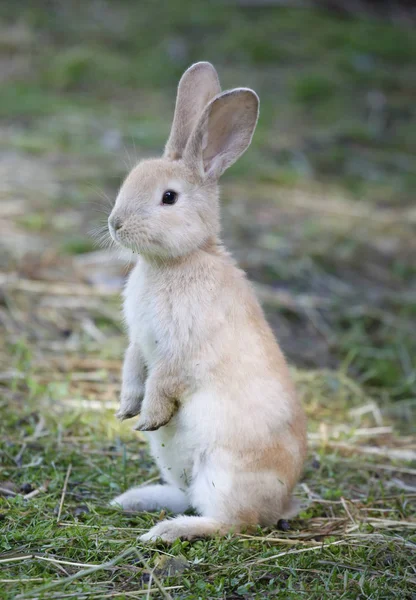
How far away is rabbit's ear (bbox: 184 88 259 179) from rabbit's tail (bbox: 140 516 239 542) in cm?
130

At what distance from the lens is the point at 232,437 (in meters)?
3.11

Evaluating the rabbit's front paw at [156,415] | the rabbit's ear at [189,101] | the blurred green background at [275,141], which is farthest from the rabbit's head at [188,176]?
the blurred green background at [275,141]

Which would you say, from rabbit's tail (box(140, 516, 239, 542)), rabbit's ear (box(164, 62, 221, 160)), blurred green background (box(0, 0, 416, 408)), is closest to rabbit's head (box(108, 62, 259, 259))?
rabbit's ear (box(164, 62, 221, 160))

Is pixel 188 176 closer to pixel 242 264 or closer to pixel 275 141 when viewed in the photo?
pixel 242 264

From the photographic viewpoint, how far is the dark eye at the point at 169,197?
3.18 metres

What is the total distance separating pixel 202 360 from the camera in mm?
3104

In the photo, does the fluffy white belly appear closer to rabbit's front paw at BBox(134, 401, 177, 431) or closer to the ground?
A: rabbit's front paw at BBox(134, 401, 177, 431)

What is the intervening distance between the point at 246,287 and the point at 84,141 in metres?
5.24

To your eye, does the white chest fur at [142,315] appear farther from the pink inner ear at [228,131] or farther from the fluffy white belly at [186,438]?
the pink inner ear at [228,131]

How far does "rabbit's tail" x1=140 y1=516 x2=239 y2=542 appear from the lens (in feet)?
9.70

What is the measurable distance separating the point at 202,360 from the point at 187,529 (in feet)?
1.96

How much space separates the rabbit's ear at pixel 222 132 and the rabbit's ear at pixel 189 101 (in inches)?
4.5

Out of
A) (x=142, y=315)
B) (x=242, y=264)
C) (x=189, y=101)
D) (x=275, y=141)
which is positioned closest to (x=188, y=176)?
(x=189, y=101)

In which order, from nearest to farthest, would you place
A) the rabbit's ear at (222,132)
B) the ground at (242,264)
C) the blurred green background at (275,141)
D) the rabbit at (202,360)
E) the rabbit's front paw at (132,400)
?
the ground at (242,264), the rabbit at (202,360), the rabbit's ear at (222,132), the rabbit's front paw at (132,400), the blurred green background at (275,141)
